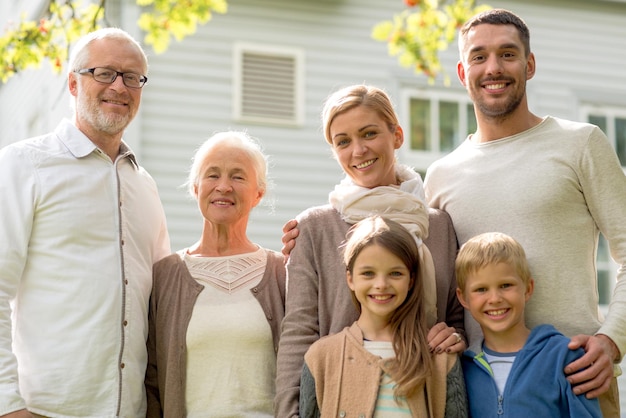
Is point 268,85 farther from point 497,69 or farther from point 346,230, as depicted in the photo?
point 346,230

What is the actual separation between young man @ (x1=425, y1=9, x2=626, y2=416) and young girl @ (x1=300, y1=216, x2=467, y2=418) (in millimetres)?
349

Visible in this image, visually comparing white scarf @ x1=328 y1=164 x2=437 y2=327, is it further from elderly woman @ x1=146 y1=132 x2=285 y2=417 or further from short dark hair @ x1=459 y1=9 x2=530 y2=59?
short dark hair @ x1=459 y1=9 x2=530 y2=59

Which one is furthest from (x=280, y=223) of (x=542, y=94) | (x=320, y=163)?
(x=542, y=94)

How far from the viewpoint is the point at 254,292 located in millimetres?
3854

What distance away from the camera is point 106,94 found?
386 centimetres

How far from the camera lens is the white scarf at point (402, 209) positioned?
354cm

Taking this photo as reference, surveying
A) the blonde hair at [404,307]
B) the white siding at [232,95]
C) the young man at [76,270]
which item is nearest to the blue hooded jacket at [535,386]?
the blonde hair at [404,307]

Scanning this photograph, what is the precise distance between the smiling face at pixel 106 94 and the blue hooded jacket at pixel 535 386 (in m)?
1.71

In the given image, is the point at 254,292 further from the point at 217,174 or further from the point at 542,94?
the point at 542,94

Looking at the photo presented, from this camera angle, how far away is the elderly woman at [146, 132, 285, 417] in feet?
12.2

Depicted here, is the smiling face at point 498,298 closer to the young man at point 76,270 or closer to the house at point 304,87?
the young man at point 76,270

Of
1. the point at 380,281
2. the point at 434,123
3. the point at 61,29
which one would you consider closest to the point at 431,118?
the point at 434,123

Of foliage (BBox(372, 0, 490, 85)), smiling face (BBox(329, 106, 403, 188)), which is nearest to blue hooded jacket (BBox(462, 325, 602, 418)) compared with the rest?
smiling face (BBox(329, 106, 403, 188))

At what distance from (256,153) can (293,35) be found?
5.97 m
